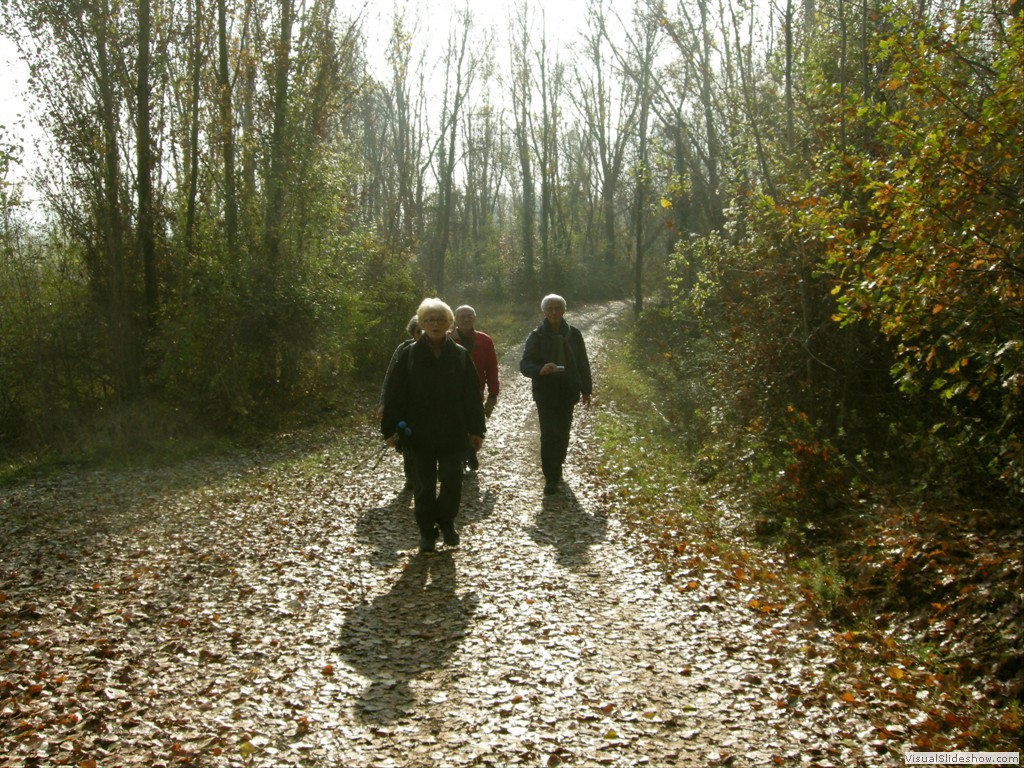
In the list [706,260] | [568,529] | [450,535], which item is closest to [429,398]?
[450,535]

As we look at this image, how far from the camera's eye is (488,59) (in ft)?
140

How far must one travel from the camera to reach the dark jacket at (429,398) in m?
7.27

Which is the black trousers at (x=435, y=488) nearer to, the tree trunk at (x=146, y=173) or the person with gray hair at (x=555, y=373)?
the person with gray hair at (x=555, y=373)

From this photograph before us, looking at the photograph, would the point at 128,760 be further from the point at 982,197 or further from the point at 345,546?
the point at 982,197

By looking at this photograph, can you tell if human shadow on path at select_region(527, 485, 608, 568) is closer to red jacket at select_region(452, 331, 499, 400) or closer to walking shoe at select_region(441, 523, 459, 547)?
walking shoe at select_region(441, 523, 459, 547)

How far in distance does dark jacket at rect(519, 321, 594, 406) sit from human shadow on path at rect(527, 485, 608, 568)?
1.26m

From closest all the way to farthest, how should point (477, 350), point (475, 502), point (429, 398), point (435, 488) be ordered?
point (429, 398), point (435, 488), point (475, 502), point (477, 350)

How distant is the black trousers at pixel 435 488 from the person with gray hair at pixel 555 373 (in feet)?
8.58

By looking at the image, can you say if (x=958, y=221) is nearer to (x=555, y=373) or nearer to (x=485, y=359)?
(x=555, y=373)

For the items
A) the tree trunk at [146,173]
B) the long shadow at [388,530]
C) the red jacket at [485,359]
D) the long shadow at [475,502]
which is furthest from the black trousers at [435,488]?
the tree trunk at [146,173]

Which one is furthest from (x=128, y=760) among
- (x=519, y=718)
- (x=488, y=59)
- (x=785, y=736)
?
(x=488, y=59)

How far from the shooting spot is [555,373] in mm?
9961

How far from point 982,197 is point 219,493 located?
9339 millimetres

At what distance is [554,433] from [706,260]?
14.0ft
